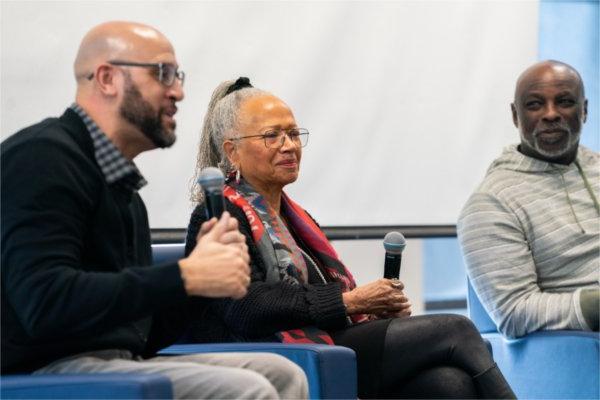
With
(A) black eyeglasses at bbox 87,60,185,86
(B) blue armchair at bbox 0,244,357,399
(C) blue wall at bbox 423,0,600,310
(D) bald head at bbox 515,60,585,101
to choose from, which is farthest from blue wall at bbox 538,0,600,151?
(A) black eyeglasses at bbox 87,60,185,86

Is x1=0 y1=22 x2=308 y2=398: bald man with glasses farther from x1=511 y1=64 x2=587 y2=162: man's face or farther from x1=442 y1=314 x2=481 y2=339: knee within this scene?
x1=511 y1=64 x2=587 y2=162: man's face

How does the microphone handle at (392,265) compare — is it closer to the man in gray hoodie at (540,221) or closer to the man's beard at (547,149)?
the man in gray hoodie at (540,221)

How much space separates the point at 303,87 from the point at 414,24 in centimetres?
63

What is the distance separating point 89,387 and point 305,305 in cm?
101

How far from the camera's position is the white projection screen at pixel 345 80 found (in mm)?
3545

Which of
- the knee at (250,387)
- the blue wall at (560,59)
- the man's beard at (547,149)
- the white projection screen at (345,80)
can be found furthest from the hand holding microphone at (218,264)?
the blue wall at (560,59)

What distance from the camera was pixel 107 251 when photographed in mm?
2197

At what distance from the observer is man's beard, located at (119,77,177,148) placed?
2295mm

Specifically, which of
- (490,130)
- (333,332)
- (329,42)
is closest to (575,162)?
(490,130)

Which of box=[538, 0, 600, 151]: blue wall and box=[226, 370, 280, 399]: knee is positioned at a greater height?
box=[538, 0, 600, 151]: blue wall

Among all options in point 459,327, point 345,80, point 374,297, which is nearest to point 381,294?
point 374,297

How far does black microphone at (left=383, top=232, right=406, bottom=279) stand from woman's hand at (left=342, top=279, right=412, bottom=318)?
0.11ft

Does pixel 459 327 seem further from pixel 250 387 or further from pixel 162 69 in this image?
pixel 162 69

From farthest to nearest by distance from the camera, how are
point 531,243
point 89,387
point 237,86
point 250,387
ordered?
point 531,243, point 237,86, point 250,387, point 89,387
